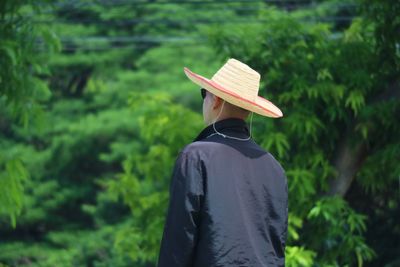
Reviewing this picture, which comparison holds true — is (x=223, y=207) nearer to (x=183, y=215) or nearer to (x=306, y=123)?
(x=183, y=215)

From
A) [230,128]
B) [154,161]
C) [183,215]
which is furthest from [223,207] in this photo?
[154,161]

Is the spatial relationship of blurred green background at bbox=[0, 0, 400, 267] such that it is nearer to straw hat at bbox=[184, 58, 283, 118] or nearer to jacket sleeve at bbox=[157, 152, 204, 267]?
straw hat at bbox=[184, 58, 283, 118]

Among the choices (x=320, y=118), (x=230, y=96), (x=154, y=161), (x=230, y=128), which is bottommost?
(x=154, y=161)

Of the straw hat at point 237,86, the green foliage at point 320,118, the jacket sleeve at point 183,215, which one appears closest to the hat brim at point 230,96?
the straw hat at point 237,86

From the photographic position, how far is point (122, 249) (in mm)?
6688

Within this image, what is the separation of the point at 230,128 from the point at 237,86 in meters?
0.18

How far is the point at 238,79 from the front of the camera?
316 centimetres

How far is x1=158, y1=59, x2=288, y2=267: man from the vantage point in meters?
2.81

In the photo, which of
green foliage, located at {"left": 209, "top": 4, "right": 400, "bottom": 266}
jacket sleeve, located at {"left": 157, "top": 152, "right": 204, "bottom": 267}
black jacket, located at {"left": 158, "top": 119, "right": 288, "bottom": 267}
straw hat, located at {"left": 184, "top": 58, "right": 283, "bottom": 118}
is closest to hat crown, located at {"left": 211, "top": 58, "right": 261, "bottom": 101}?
straw hat, located at {"left": 184, "top": 58, "right": 283, "bottom": 118}

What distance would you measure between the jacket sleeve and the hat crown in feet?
1.25

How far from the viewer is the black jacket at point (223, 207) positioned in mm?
2805

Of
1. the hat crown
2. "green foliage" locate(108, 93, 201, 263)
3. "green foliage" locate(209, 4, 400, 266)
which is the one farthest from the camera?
"green foliage" locate(108, 93, 201, 263)

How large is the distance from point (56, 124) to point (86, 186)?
4.91 ft

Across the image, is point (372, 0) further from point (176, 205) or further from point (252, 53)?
point (176, 205)
